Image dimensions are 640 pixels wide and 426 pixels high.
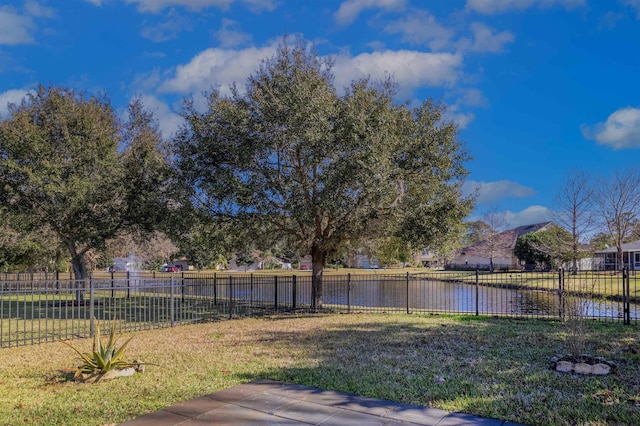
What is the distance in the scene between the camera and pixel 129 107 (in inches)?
774

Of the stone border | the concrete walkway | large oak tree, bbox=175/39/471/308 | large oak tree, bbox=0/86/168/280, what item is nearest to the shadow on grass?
the stone border

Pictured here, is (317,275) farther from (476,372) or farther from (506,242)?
(506,242)

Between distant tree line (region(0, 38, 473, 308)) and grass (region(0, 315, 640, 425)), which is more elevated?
distant tree line (region(0, 38, 473, 308))

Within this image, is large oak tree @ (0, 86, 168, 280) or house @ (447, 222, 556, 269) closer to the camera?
large oak tree @ (0, 86, 168, 280)

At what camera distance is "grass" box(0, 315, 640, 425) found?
4504 millimetres

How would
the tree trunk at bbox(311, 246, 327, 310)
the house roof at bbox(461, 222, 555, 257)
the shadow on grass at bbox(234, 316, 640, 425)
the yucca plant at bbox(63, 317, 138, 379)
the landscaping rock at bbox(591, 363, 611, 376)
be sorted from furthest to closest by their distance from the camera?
1. the house roof at bbox(461, 222, 555, 257)
2. the tree trunk at bbox(311, 246, 327, 310)
3. the yucca plant at bbox(63, 317, 138, 379)
4. the landscaping rock at bbox(591, 363, 611, 376)
5. the shadow on grass at bbox(234, 316, 640, 425)

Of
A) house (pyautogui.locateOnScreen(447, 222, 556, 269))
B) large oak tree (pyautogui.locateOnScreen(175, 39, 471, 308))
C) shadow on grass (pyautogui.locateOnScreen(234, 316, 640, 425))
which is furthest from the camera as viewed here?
house (pyautogui.locateOnScreen(447, 222, 556, 269))

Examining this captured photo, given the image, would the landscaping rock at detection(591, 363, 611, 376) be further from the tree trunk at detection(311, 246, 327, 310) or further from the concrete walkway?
the tree trunk at detection(311, 246, 327, 310)

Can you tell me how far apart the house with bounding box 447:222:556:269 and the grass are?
155 ft

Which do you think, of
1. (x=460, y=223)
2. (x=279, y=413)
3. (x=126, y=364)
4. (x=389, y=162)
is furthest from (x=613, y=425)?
(x=460, y=223)

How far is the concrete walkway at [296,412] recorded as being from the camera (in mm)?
4133

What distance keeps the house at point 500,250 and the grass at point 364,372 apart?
1863 inches

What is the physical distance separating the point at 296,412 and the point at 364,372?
1.68 meters

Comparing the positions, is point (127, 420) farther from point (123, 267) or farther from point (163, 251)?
point (123, 267)
